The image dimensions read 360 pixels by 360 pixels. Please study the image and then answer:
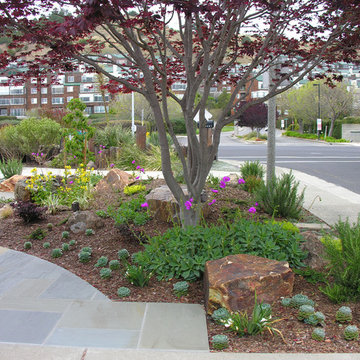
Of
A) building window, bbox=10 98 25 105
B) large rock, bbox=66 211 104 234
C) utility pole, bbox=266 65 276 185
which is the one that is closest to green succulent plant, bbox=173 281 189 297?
large rock, bbox=66 211 104 234

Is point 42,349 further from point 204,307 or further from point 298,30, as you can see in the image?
point 298,30

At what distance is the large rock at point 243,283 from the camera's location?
340cm

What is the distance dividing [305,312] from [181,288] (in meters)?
1.10

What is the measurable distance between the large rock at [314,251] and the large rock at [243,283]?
576mm

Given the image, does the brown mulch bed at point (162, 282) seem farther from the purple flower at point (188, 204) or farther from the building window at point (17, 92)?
the building window at point (17, 92)

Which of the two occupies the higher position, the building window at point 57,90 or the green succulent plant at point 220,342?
the building window at point 57,90

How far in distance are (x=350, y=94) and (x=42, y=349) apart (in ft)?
155

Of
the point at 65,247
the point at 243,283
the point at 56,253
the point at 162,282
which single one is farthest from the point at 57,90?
the point at 243,283

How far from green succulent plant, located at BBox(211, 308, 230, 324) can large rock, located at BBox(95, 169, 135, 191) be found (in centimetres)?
496

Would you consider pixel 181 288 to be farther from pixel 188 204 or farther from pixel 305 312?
pixel 188 204

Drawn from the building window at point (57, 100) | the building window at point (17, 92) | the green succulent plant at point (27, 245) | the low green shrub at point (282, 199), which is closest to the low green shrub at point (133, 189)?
the low green shrub at point (282, 199)

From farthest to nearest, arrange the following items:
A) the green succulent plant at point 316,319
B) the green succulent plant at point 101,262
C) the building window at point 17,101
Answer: the building window at point 17,101, the green succulent plant at point 101,262, the green succulent plant at point 316,319

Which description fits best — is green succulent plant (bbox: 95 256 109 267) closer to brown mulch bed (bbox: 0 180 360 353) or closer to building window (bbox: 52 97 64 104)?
brown mulch bed (bbox: 0 180 360 353)

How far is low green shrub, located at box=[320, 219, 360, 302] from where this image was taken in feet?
11.6
